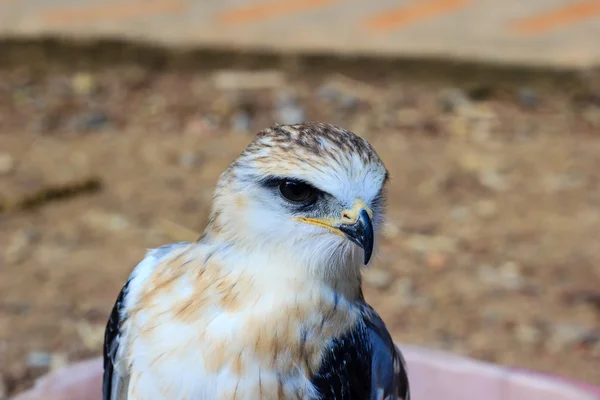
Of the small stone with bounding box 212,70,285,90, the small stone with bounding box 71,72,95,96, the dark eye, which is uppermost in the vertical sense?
the dark eye

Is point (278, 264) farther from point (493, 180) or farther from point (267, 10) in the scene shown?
point (267, 10)

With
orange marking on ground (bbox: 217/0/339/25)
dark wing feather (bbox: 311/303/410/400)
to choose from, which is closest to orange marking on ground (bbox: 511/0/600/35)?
orange marking on ground (bbox: 217/0/339/25)

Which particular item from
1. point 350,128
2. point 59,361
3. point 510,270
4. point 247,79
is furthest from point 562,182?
point 59,361

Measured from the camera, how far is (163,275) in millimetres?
2723

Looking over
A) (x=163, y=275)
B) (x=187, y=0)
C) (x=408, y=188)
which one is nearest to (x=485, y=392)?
(x=163, y=275)

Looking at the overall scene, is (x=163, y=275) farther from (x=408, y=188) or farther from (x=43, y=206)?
(x=408, y=188)

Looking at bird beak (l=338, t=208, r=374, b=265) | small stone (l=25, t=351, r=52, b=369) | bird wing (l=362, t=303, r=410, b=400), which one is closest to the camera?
bird beak (l=338, t=208, r=374, b=265)

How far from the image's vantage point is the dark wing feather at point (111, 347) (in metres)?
2.83

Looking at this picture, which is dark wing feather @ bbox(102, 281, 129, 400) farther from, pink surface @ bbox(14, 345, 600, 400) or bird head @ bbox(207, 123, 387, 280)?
bird head @ bbox(207, 123, 387, 280)

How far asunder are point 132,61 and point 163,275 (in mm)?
5029

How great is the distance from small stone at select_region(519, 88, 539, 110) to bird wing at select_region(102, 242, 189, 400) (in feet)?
16.7

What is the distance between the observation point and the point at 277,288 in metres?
2.52

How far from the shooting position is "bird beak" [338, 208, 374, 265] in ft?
8.10

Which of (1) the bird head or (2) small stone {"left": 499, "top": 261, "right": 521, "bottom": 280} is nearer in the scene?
(1) the bird head
